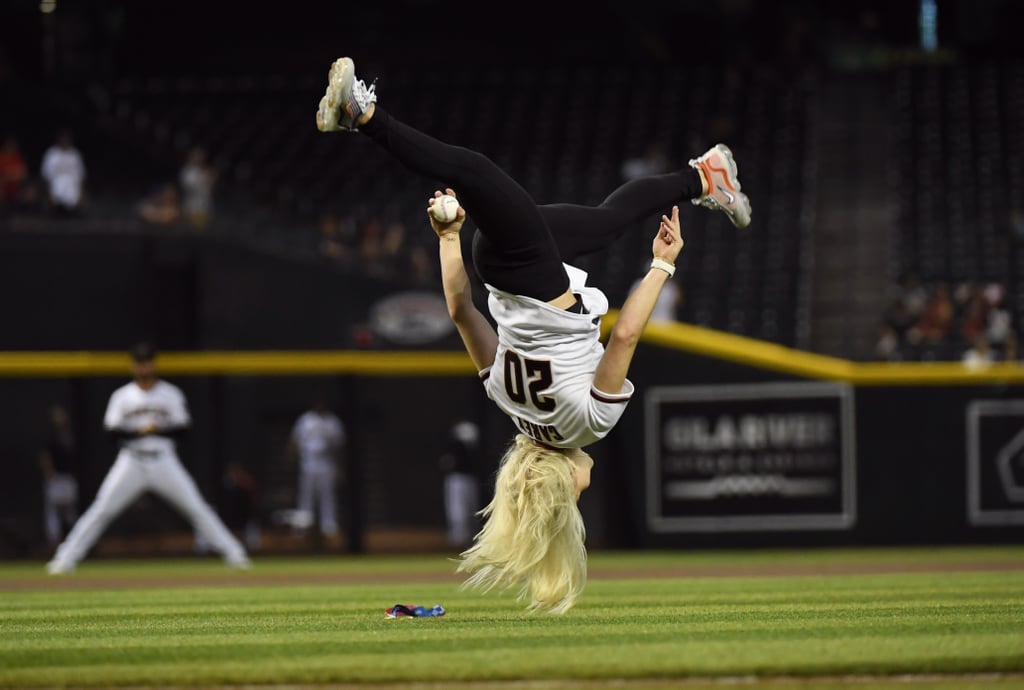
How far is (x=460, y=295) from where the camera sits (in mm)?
6934

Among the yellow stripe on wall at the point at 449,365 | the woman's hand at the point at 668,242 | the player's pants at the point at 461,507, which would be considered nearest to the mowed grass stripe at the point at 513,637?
the woman's hand at the point at 668,242

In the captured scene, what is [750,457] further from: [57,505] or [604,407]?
[604,407]

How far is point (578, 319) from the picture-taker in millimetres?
6668

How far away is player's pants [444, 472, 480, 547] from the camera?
1515 cm

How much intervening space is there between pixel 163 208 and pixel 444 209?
1515 centimetres

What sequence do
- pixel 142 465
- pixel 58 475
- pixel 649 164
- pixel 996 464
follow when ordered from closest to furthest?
pixel 142 465, pixel 996 464, pixel 58 475, pixel 649 164

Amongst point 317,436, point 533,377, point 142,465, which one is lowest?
point 142,465

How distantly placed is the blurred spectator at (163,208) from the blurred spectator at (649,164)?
6521 millimetres

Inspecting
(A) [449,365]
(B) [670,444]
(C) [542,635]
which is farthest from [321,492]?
(C) [542,635]

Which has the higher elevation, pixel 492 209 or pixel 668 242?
pixel 492 209

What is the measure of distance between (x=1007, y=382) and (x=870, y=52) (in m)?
12.7

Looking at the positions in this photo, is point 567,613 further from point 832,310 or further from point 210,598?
point 832,310

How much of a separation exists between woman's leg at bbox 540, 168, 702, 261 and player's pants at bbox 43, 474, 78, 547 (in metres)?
9.15

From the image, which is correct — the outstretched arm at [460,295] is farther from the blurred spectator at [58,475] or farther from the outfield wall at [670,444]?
the blurred spectator at [58,475]
